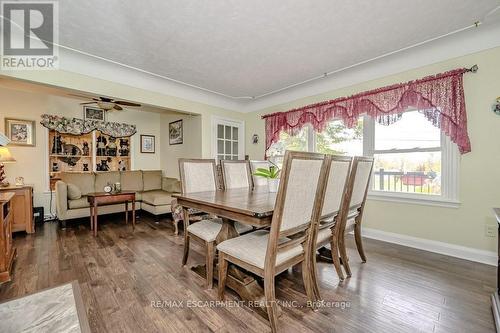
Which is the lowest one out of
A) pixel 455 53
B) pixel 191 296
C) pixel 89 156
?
pixel 191 296

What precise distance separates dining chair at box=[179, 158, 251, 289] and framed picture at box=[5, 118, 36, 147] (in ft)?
12.4

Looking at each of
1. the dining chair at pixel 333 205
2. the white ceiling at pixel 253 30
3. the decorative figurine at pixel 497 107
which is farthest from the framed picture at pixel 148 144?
the decorative figurine at pixel 497 107

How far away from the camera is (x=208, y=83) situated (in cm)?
372

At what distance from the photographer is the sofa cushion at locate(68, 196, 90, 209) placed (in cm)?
380

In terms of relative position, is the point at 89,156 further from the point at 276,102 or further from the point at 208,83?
the point at 276,102

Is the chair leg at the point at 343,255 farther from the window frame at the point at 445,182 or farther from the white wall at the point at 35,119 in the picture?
the white wall at the point at 35,119

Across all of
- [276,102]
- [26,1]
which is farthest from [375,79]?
[26,1]

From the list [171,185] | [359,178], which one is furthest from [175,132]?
[359,178]

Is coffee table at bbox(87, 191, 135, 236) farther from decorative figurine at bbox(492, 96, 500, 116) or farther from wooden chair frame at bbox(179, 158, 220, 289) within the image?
decorative figurine at bbox(492, 96, 500, 116)

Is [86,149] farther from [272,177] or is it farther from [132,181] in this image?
[272,177]

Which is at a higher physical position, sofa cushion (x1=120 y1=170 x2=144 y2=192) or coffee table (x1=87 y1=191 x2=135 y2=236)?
sofa cushion (x1=120 y1=170 x2=144 y2=192)

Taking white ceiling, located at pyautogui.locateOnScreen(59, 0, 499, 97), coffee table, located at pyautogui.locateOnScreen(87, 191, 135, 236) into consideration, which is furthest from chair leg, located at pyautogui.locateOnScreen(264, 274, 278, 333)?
coffee table, located at pyautogui.locateOnScreen(87, 191, 135, 236)

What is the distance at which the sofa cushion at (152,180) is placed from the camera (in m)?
5.07

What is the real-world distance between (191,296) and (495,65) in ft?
12.3
